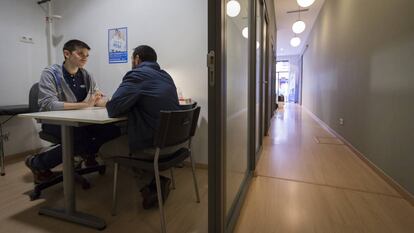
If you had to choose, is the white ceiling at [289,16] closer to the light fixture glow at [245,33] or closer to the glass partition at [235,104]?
the light fixture glow at [245,33]

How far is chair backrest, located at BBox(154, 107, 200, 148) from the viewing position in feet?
4.69

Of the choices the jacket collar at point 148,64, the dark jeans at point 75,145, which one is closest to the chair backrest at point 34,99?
the dark jeans at point 75,145

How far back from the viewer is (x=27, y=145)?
3250mm

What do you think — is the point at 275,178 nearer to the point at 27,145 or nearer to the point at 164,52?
the point at 164,52

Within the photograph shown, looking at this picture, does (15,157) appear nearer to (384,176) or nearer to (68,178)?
(68,178)

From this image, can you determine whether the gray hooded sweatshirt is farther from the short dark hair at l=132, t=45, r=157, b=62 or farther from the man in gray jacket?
the short dark hair at l=132, t=45, r=157, b=62

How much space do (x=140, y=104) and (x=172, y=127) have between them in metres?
0.30

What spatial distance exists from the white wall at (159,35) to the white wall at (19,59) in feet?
1.69

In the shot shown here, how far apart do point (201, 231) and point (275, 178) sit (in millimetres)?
1104

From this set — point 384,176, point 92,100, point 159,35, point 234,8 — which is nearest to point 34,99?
point 92,100

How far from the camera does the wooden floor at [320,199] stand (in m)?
1.56

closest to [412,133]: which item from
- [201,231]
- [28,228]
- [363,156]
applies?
[363,156]

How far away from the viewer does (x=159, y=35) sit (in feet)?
9.30

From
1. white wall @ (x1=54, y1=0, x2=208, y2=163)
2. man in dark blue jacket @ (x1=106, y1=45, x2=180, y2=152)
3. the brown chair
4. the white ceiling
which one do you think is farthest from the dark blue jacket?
the white ceiling
